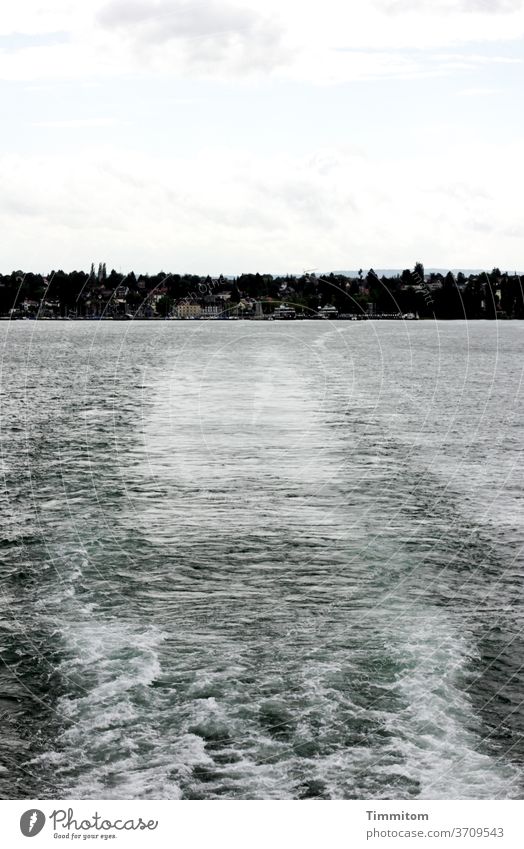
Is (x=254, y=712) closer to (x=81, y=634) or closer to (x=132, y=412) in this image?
(x=81, y=634)

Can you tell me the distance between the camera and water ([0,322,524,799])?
1321 centimetres

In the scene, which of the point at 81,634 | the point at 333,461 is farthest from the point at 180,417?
the point at 81,634

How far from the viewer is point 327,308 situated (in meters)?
165

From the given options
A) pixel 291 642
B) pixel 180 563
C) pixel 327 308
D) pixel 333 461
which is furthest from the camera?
pixel 327 308

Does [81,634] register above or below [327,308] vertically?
below

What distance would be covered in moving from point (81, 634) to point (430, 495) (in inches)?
597

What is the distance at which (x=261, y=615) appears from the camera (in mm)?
18391

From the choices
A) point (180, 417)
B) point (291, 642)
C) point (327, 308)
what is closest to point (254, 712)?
point (291, 642)

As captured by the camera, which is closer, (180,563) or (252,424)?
(180,563)

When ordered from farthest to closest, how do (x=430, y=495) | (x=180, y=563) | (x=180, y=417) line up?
(x=180, y=417)
(x=430, y=495)
(x=180, y=563)

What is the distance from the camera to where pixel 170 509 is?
90.5 feet

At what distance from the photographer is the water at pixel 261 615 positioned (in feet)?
43.3
